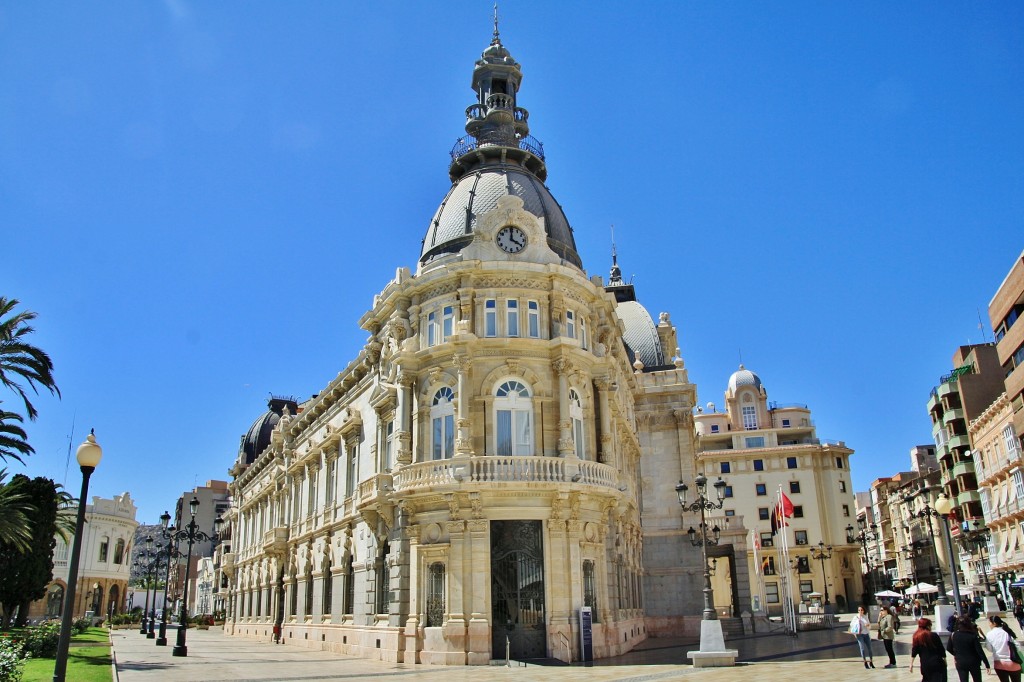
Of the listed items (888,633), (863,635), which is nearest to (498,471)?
(863,635)

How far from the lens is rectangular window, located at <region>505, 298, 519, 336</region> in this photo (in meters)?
28.0

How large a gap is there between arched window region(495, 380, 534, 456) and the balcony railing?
4.07ft

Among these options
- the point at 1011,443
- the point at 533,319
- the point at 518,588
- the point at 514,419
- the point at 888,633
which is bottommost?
the point at 888,633

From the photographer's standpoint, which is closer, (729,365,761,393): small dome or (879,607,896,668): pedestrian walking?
(879,607,896,668): pedestrian walking

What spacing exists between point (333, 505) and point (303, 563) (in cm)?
585

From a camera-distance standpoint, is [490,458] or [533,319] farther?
[533,319]

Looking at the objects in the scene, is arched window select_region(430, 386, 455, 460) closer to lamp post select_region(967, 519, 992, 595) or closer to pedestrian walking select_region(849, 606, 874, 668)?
pedestrian walking select_region(849, 606, 874, 668)

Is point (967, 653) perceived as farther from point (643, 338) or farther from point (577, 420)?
point (643, 338)

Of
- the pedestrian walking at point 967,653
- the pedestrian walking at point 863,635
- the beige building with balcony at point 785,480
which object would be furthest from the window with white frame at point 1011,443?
the pedestrian walking at point 967,653

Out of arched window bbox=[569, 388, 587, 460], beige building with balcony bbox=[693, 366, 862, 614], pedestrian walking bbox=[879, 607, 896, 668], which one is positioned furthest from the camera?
beige building with balcony bbox=[693, 366, 862, 614]

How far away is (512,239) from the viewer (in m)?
29.3

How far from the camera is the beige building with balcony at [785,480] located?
76.6 metres

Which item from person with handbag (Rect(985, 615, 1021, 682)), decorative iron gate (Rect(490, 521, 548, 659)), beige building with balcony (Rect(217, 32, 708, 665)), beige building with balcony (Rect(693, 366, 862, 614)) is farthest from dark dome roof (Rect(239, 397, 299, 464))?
person with handbag (Rect(985, 615, 1021, 682))

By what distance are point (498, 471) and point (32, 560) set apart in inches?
1347
